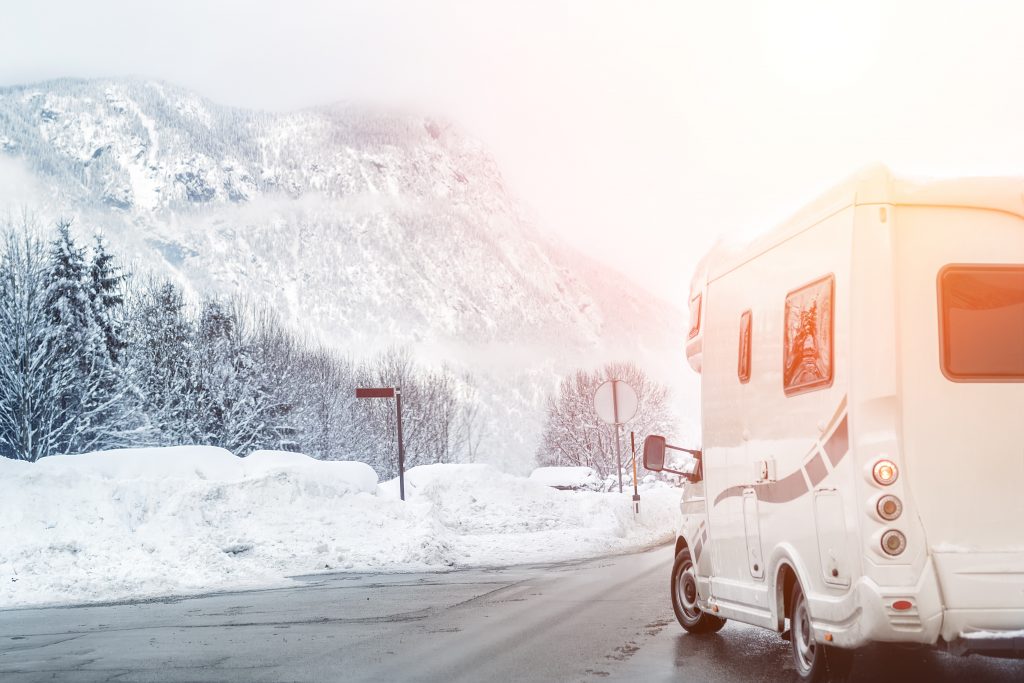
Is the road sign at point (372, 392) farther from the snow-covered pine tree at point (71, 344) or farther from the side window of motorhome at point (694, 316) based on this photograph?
the snow-covered pine tree at point (71, 344)

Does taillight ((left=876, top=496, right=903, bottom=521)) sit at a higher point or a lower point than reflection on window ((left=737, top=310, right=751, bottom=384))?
lower

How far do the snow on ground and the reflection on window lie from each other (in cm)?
1114

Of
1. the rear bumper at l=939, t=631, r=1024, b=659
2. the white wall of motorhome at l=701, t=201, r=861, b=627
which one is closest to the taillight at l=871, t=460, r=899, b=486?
the white wall of motorhome at l=701, t=201, r=861, b=627

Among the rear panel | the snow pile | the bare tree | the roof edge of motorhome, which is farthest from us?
the bare tree

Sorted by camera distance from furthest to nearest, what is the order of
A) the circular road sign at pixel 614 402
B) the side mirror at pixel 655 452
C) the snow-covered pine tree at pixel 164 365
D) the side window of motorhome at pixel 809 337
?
the snow-covered pine tree at pixel 164 365
the circular road sign at pixel 614 402
the side mirror at pixel 655 452
the side window of motorhome at pixel 809 337

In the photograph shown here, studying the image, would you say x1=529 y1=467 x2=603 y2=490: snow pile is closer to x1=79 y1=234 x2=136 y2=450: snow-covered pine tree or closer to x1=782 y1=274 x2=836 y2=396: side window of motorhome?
x1=79 y1=234 x2=136 y2=450: snow-covered pine tree

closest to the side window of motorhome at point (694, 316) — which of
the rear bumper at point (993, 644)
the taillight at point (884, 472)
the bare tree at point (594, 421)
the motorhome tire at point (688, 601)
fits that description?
the motorhome tire at point (688, 601)

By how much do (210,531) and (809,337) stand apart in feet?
53.4

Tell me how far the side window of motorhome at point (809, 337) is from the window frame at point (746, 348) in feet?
2.24

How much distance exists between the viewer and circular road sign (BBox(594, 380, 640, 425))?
26531 mm

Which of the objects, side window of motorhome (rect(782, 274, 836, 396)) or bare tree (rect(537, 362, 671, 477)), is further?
bare tree (rect(537, 362, 671, 477))

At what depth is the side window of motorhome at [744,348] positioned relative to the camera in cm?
852

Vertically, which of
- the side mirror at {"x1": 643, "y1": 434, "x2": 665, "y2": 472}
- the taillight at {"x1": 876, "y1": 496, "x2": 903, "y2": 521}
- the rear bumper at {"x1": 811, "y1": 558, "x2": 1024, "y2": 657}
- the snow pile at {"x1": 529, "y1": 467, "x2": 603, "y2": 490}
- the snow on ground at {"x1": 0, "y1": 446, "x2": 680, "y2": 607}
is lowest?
the snow pile at {"x1": 529, "y1": 467, "x2": 603, "y2": 490}

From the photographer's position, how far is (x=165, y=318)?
2486 inches
